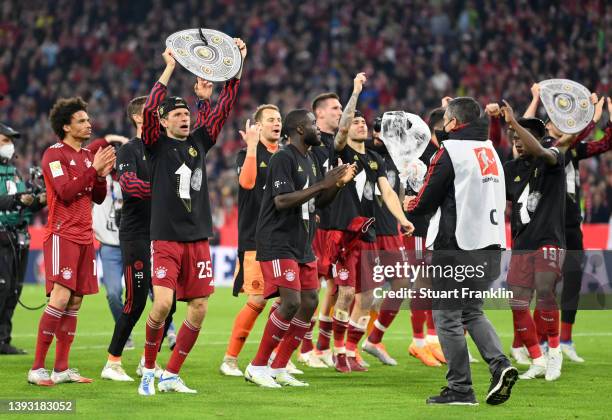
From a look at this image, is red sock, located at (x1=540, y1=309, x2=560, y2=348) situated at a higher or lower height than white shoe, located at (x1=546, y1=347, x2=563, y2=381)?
higher

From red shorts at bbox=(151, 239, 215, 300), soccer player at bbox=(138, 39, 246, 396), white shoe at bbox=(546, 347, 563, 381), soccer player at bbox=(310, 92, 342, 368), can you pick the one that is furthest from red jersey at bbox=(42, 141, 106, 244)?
white shoe at bbox=(546, 347, 563, 381)

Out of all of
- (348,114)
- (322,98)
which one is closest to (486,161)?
(348,114)

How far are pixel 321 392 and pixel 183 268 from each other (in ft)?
5.36

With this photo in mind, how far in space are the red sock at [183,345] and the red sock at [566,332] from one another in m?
4.88

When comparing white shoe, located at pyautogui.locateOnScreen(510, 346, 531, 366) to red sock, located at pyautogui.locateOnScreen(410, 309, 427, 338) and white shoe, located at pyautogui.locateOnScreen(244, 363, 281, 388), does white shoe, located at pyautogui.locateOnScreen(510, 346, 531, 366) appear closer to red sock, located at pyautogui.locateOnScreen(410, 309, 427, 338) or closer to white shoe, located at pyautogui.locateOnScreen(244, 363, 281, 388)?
red sock, located at pyautogui.locateOnScreen(410, 309, 427, 338)

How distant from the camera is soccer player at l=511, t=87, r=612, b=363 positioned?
1155cm

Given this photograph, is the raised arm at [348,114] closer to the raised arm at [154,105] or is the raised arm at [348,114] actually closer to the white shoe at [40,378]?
the raised arm at [154,105]

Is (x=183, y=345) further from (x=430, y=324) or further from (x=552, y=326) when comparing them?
(x=430, y=324)

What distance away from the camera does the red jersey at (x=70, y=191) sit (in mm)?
9531

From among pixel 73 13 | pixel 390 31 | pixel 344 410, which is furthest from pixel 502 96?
Answer: pixel 344 410

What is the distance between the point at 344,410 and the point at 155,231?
7.24 feet

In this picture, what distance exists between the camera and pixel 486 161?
8438 mm

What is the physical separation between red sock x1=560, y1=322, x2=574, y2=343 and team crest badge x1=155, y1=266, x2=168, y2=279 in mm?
5264

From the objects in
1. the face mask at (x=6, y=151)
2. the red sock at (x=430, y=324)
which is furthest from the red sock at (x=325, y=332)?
the face mask at (x=6, y=151)
